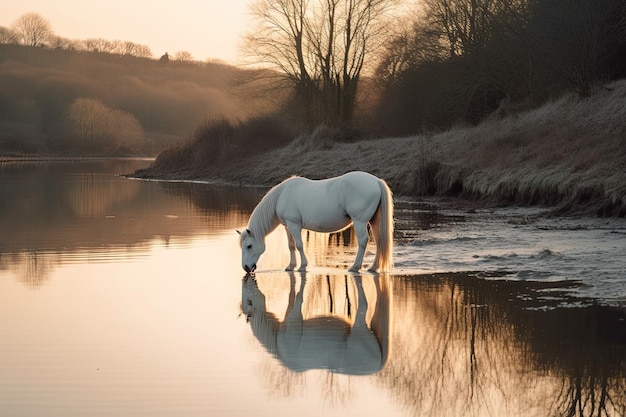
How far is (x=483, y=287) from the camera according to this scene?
35.2 feet

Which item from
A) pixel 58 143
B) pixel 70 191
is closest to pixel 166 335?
pixel 70 191

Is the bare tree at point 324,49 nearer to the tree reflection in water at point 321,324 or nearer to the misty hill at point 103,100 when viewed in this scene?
the misty hill at point 103,100

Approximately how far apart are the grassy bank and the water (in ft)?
11.7

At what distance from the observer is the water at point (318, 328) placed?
6488 millimetres

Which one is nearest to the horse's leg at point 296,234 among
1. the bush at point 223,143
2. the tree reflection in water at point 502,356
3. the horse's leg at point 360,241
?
the horse's leg at point 360,241

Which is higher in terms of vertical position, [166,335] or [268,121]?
[268,121]

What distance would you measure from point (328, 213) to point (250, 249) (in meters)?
1.12

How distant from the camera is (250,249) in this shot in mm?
12203

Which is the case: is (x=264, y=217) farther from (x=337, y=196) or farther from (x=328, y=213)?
(x=337, y=196)

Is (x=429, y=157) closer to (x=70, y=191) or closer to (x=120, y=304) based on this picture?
(x=70, y=191)

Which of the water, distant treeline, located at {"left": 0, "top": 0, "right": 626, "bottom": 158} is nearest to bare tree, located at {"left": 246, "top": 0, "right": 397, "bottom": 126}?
distant treeline, located at {"left": 0, "top": 0, "right": 626, "bottom": 158}

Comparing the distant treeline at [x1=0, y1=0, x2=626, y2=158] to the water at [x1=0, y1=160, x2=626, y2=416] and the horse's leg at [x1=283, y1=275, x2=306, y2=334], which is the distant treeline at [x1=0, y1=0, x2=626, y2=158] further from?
the horse's leg at [x1=283, y1=275, x2=306, y2=334]

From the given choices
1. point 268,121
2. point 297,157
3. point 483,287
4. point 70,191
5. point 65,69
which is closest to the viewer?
point 483,287

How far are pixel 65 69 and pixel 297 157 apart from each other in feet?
374
